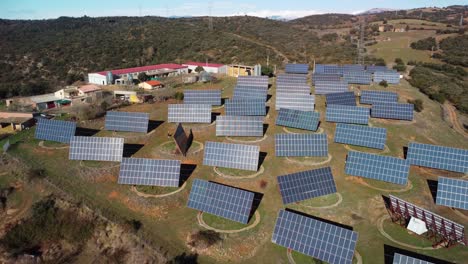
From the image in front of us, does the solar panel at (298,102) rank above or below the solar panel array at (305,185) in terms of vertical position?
above

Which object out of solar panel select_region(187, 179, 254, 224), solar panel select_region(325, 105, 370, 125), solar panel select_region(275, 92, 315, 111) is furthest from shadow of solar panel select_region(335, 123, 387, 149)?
solar panel select_region(187, 179, 254, 224)

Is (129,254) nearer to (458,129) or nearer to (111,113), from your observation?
(111,113)

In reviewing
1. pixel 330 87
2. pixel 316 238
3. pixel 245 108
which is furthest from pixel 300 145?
pixel 330 87

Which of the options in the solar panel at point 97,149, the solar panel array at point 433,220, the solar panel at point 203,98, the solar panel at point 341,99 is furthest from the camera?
the solar panel at point 203,98

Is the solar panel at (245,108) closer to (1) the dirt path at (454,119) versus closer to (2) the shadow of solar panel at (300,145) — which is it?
(2) the shadow of solar panel at (300,145)

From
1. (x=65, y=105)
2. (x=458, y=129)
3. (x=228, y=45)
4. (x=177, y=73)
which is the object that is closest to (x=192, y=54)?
(x=228, y=45)

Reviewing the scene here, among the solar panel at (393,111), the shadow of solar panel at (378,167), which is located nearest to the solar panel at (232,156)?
the shadow of solar panel at (378,167)

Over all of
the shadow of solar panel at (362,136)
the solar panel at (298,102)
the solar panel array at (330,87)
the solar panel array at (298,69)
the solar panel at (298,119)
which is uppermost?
the solar panel array at (298,69)
